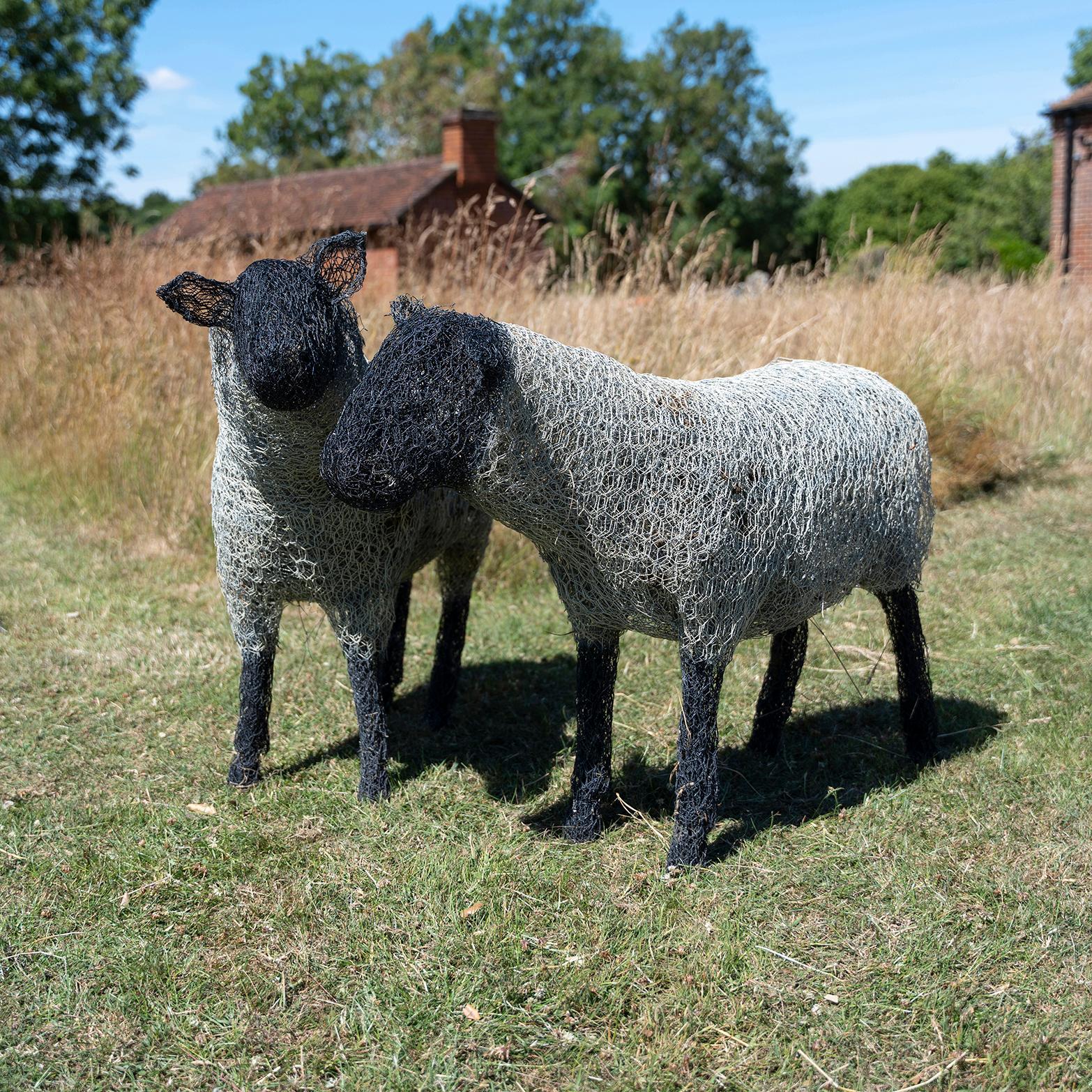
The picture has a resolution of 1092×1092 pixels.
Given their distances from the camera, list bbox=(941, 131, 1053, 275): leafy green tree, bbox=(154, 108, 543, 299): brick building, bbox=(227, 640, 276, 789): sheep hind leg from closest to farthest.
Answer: bbox=(227, 640, 276, 789): sheep hind leg, bbox=(154, 108, 543, 299): brick building, bbox=(941, 131, 1053, 275): leafy green tree

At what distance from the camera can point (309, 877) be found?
2934 millimetres

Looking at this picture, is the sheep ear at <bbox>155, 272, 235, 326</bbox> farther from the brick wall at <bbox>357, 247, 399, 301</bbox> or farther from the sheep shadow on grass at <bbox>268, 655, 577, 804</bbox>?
the brick wall at <bbox>357, 247, 399, 301</bbox>

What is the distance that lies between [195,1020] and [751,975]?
1351 mm

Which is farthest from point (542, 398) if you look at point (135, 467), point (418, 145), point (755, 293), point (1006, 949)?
point (418, 145)

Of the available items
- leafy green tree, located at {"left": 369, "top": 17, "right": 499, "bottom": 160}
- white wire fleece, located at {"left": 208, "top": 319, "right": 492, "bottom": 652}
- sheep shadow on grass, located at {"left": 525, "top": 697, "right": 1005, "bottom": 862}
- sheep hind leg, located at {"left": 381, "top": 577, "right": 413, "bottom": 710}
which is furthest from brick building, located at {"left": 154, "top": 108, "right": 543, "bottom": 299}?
leafy green tree, located at {"left": 369, "top": 17, "right": 499, "bottom": 160}

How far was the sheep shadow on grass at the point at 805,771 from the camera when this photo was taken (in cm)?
332

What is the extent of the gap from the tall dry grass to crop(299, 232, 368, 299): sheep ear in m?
3.07

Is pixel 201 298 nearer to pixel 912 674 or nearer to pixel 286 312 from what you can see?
pixel 286 312

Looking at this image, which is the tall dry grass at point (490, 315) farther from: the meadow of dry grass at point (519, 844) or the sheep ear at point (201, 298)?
the sheep ear at point (201, 298)

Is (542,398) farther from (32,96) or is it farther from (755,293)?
(32,96)

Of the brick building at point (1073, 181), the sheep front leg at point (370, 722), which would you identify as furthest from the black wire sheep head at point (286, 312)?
the brick building at point (1073, 181)

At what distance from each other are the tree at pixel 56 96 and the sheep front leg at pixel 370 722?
23161mm

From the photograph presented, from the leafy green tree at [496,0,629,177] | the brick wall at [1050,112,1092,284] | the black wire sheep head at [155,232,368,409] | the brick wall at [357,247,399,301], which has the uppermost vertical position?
the leafy green tree at [496,0,629,177]

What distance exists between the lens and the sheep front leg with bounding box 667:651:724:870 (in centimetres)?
281
